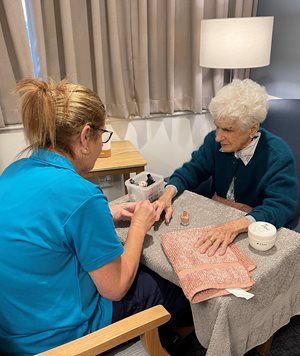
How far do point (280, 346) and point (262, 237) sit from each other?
826mm

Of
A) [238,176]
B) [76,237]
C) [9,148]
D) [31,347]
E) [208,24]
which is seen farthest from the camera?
[9,148]

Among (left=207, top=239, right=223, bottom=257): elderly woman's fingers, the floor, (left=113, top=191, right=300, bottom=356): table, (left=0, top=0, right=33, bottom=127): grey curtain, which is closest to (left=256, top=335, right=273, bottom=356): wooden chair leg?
the floor

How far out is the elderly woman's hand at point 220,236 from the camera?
3.78 ft

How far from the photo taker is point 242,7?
2496 millimetres

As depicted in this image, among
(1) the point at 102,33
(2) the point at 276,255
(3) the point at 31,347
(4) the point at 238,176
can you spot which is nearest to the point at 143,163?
(4) the point at 238,176

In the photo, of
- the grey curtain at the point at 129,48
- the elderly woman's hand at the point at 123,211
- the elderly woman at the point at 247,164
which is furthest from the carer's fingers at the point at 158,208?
the grey curtain at the point at 129,48

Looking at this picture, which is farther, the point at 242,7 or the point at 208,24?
the point at 242,7

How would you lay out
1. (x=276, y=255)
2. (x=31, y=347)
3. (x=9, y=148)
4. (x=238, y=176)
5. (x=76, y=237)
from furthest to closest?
1. (x=9, y=148)
2. (x=238, y=176)
3. (x=276, y=255)
4. (x=31, y=347)
5. (x=76, y=237)

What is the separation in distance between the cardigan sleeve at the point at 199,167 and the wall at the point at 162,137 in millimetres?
936

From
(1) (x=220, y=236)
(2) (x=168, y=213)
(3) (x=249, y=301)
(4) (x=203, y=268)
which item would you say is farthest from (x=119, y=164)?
(3) (x=249, y=301)

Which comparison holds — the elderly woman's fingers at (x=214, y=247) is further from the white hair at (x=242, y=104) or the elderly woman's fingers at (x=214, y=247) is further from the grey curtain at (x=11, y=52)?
the grey curtain at (x=11, y=52)

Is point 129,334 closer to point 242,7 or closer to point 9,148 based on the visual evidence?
point 9,148

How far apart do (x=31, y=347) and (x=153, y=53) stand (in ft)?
6.55

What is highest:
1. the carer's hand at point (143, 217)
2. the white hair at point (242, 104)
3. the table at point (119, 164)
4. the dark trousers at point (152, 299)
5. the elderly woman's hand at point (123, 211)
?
the white hair at point (242, 104)
